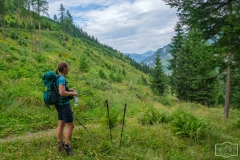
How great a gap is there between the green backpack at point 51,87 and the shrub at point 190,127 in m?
4.01

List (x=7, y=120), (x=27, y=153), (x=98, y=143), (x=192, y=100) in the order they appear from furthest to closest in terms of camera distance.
Answer: (x=192, y=100) → (x=7, y=120) → (x=98, y=143) → (x=27, y=153)

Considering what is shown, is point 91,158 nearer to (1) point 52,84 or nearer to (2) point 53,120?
(1) point 52,84

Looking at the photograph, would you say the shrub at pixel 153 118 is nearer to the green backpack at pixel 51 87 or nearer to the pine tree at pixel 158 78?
the green backpack at pixel 51 87

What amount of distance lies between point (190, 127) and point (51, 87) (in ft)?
15.3

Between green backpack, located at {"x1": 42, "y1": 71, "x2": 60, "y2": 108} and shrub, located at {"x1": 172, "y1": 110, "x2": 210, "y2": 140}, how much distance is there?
4006 millimetres

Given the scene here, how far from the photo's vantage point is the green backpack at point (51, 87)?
414 centimetres

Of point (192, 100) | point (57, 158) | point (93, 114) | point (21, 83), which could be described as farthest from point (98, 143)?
point (192, 100)

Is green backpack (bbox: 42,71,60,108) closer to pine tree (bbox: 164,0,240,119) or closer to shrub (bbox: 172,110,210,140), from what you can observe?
shrub (bbox: 172,110,210,140)

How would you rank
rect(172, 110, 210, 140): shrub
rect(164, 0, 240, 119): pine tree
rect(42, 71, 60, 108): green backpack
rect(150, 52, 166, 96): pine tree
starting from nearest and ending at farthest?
rect(42, 71, 60, 108): green backpack, rect(172, 110, 210, 140): shrub, rect(164, 0, 240, 119): pine tree, rect(150, 52, 166, 96): pine tree

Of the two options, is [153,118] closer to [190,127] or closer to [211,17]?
[190,127]

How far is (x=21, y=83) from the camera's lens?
32.6ft

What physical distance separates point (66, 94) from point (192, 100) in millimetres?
22931

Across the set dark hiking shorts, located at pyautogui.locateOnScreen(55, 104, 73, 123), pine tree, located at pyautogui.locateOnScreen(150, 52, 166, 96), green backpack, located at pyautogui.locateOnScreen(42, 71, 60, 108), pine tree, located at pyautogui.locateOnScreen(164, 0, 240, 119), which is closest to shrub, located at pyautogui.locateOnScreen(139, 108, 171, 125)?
pine tree, located at pyautogui.locateOnScreen(164, 0, 240, 119)

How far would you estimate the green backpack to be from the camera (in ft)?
13.6
